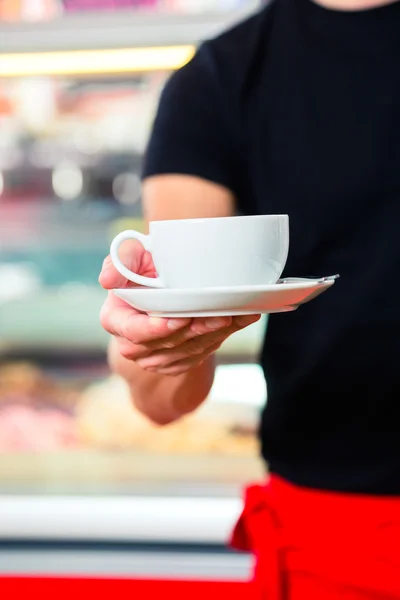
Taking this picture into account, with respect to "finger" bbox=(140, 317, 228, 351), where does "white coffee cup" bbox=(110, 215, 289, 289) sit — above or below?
above

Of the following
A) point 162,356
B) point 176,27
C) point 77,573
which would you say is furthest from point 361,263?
point 77,573

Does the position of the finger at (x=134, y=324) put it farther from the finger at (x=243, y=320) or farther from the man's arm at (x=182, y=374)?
the man's arm at (x=182, y=374)

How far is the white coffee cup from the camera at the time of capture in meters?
0.57

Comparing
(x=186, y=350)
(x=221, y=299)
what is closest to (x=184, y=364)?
(x=186, y=350)

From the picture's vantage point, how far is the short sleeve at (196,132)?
929 millimetres

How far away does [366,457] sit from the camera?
0.87 meters

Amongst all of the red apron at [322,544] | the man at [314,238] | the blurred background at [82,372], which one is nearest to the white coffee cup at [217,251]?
the man at [314,238]

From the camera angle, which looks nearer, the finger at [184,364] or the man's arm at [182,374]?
the finger at [184,364]

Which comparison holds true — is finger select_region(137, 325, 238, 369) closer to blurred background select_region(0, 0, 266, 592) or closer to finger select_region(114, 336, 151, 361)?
finger select_region(114, 336, 151, 361)

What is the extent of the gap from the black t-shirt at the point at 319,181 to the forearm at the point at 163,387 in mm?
96

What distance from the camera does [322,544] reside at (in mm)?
886

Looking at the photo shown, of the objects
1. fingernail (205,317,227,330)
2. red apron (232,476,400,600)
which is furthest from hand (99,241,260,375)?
red apron (232,476,400,600)

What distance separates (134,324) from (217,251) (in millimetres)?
77

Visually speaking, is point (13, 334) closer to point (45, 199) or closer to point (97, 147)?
point (45, 199)
